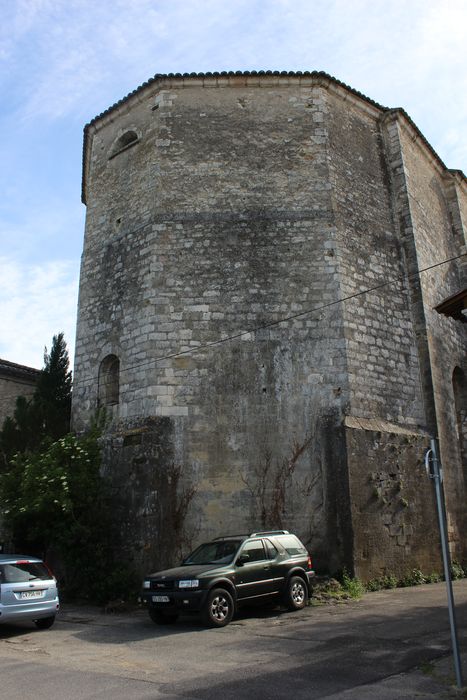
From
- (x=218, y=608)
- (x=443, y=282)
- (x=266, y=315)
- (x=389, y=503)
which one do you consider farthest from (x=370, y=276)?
(x=218, y=608)

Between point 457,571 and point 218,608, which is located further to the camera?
point 457,571

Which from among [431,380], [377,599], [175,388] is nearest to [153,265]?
[175,388]

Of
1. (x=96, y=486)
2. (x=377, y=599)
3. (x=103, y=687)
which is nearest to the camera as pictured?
(x=103, y=687)

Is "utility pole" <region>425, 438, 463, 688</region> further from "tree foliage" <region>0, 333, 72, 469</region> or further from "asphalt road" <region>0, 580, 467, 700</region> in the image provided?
"tree foliage" <region>0, 333, 72, 469</region>

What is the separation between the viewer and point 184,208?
1515 centimetres

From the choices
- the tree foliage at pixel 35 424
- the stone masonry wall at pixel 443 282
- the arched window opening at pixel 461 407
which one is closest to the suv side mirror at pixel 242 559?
the stone masonry wall at pixel 443 282

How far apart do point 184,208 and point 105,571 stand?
8725 millimetres

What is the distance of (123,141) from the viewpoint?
17.3 metres

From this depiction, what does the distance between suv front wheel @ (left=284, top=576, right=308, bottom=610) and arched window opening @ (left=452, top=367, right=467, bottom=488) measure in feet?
25.1

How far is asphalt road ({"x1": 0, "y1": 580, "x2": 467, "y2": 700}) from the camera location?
19.2 ft

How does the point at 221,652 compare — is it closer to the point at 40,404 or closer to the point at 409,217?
the point at 40,404

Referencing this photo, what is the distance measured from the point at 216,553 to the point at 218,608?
3.98 feet

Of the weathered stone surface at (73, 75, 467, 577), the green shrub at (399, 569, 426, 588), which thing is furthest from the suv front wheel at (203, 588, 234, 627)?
the green shrub at (399, 569, 426, 588)

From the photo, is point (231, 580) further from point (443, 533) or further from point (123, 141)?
point (123, 141)
